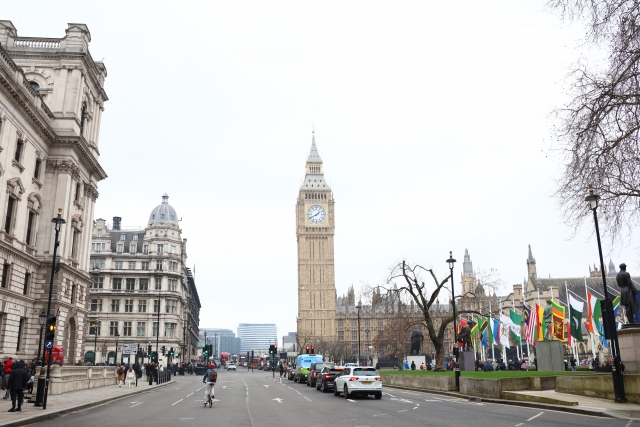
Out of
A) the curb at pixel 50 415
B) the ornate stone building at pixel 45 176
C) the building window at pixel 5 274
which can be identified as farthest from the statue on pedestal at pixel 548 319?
the building window at pixel 5 274

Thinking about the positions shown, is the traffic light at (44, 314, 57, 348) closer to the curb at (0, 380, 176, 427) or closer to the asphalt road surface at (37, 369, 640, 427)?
the curb at (0, 380, 176, 427)

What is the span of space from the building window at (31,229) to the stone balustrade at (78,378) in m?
11.1

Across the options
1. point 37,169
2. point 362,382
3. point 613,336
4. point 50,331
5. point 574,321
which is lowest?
point 362,382

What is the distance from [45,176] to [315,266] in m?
131

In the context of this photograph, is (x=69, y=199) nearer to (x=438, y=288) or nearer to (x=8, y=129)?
(x=8, y=129)

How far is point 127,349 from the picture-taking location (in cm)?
6606

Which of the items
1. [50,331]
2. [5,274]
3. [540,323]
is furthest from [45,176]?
[540,323]

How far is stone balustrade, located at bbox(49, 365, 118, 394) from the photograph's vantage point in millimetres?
30531

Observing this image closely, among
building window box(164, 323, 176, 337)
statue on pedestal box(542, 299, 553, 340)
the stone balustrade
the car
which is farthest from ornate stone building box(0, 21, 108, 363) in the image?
building window box(164, 323, 176, 337)

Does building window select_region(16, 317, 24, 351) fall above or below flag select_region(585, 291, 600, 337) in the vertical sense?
below

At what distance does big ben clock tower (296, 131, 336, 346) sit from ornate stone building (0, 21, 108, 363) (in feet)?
397

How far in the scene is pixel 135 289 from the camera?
316 feet

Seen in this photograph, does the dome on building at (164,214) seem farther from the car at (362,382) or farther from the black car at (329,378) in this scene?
the car at (362,382)

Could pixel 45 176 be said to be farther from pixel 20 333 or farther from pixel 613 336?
pixel 613 336
